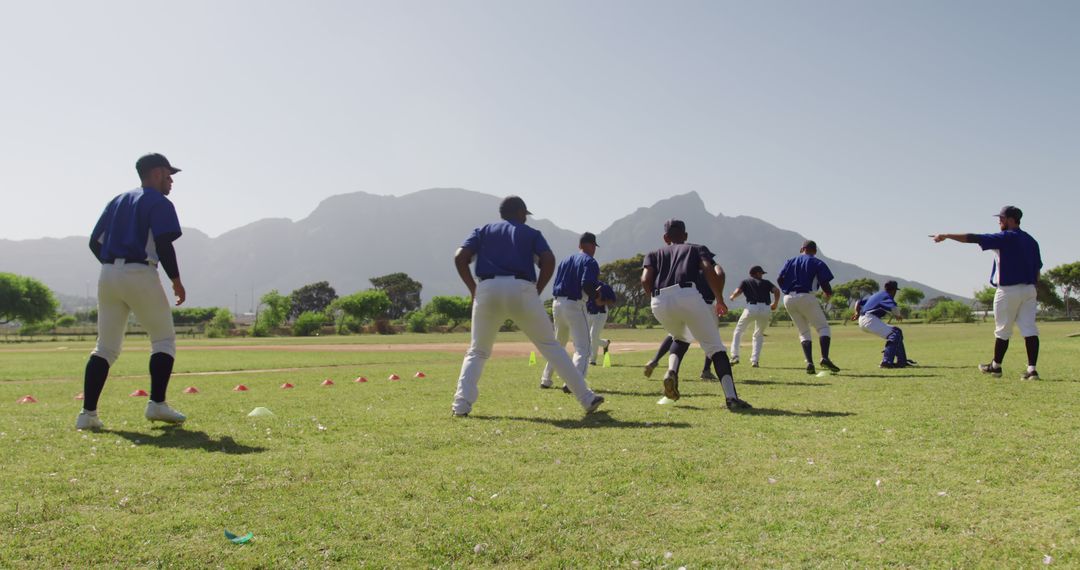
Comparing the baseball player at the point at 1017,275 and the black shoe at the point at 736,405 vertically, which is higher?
the baseball player at the point at 1017,275

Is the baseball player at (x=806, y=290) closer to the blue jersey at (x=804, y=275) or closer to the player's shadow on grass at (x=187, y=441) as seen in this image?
the blue jersey at (x=804, y=275)

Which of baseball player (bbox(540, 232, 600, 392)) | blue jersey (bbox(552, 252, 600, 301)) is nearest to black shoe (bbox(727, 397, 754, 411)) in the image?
baseball player (bbox(540, 232, 600, 392))

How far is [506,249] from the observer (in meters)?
6.86

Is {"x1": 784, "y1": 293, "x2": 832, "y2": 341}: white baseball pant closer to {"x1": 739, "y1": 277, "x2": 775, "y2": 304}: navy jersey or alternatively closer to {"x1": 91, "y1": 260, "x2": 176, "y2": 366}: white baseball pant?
{"x1": 739, "y1": 277, "x2": 775, "y2": 304}: navy jersey

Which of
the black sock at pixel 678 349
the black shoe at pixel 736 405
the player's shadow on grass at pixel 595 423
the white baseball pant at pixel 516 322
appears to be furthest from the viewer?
the black sock at pixel 678 349

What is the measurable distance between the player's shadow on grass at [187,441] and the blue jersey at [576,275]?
514 centimetres

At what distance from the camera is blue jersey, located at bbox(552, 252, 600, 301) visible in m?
9.61

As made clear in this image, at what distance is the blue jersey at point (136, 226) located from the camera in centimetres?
614

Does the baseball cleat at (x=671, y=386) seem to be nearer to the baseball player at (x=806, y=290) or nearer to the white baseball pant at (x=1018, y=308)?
the baseball player at (x=806, y=290)

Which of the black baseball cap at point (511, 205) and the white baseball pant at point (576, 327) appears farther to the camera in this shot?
the white baseball pant at point (576, 327)

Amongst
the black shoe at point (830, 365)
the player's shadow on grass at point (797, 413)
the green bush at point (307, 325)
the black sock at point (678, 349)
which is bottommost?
the green bush at point (307, 325)

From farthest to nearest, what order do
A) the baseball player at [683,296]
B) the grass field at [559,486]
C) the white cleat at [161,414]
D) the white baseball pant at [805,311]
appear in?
the white baseball pant at [805,311] < the baseball player at [683,296] < the white cleat at [161,414] < the grass field at [559,486]

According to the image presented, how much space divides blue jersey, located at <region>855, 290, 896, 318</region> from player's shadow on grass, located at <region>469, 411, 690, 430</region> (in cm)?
872

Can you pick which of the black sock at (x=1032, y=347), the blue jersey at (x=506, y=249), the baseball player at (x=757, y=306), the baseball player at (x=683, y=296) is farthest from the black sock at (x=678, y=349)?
the baseball player at (x=757, y=306)
